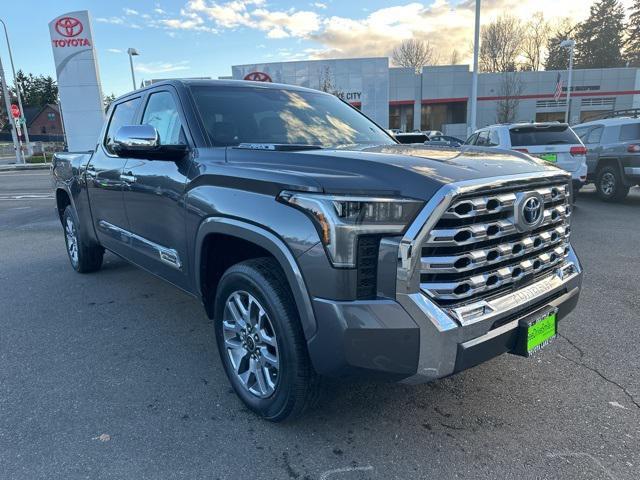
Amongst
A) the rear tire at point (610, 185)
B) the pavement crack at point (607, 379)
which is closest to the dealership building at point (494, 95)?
the rear tire at point (610, 185)

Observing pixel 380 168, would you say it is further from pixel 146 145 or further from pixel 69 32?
pixel 69 32

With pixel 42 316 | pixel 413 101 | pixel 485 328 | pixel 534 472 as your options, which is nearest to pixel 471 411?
pixel 534 472

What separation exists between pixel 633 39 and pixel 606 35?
468cm

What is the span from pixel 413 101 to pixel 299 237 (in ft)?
136

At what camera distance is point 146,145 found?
3.12 meters

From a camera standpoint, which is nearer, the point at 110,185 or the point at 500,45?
the point at 110,185

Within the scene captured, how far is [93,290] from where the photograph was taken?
5230 millimetres

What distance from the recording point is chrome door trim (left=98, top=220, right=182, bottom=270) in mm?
3414

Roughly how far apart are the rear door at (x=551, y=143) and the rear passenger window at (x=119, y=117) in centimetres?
724

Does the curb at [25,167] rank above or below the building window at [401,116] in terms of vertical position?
below

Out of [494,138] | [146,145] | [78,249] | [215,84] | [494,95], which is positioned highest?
[494,95]

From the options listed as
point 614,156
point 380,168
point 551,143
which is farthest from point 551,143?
point 380,168

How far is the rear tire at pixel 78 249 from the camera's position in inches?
218

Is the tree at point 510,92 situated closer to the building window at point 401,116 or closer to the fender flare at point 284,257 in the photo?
the building window at point 401,116
